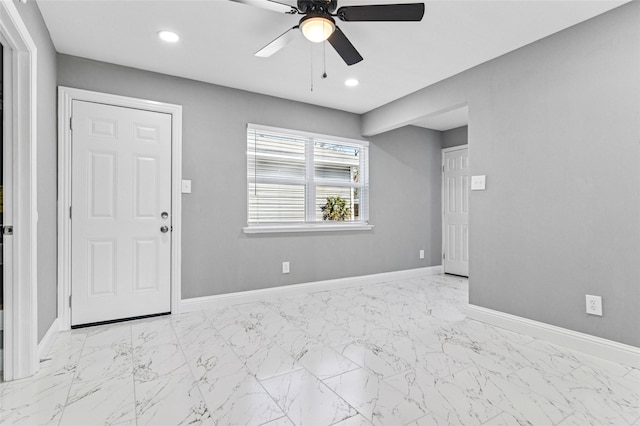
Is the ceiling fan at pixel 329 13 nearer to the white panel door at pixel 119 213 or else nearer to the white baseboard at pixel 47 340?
the white panel door at pixel 119 213

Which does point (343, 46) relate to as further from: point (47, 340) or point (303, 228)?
point (47, 340)

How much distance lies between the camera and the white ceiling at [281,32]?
7.54 ft

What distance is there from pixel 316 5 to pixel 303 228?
2.64 meters

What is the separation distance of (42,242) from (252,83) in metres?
2.38

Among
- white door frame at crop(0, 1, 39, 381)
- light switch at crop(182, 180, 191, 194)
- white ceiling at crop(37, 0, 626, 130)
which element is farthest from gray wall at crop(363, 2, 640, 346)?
white door frame at crop(0, 1, 39, 381)

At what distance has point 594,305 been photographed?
2406 mm

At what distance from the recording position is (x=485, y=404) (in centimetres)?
176

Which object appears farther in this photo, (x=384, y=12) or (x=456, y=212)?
(x=456, y=212)

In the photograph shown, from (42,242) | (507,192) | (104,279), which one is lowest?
(104,279)

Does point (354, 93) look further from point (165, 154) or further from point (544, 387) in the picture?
point (544, 387)

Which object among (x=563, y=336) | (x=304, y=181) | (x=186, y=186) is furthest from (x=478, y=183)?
(x=186, y=186)

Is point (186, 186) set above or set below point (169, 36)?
below

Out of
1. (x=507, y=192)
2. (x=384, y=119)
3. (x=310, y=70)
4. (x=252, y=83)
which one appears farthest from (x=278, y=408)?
(x=384, y=119)

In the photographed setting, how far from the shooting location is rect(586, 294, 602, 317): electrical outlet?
93.7 inches
